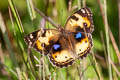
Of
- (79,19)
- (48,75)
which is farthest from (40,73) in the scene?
(79,19)

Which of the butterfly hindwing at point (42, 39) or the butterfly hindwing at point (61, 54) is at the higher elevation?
the butterfly hindwing at point (42, 39)

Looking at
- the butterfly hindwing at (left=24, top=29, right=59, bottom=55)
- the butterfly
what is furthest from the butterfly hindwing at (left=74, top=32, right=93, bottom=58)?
the butterfly hindwing at (left=24, top=29, right=59, bottom=55)

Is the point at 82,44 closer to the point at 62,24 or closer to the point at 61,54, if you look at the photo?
the point at 61,54

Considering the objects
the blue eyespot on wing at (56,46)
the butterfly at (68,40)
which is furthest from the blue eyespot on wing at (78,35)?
the blue eyespot on wing at (56,46)

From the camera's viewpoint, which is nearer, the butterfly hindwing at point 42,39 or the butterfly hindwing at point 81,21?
the butterfly hindwing at point 42,39

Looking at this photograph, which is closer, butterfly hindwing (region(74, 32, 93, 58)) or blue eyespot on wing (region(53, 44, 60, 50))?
butterfly hindwing (region(74, 32, 93, 58))

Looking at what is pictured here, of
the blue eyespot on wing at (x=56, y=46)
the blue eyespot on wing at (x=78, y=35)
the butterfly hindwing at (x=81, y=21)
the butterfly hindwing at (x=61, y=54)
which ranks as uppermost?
the butterfly hindwing at (x=81, y=21)

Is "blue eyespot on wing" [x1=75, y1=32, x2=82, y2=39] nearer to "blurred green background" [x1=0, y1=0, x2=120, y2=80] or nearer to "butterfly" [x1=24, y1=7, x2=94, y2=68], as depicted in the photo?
"butterfly" [x1=24, y1=7, x2=94, y2=68]

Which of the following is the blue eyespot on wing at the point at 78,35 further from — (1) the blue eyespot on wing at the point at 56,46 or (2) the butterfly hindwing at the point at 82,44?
(1) the blue eyespot on wing at the point at 56,46

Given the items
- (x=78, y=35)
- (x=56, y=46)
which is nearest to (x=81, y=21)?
(x=78, y=35)
